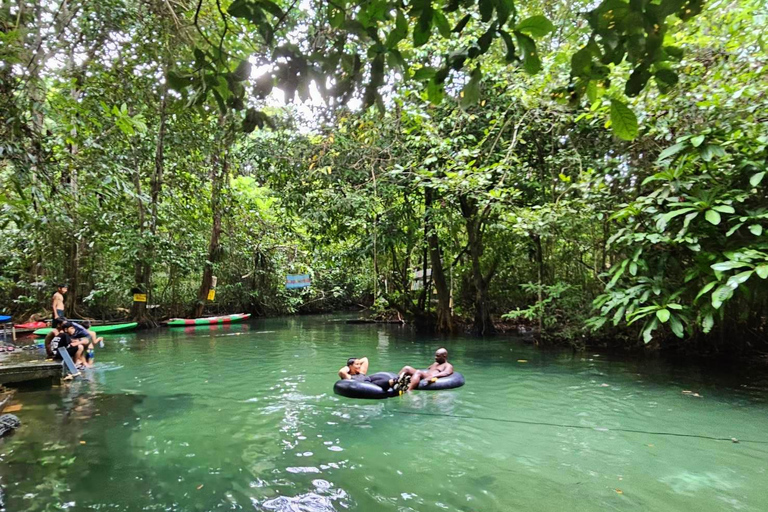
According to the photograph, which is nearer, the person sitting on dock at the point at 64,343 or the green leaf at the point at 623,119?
the green leaf at the point at 623,119

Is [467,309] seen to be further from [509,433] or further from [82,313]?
[82,313]

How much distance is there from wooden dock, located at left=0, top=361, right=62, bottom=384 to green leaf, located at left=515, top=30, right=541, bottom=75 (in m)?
8.77

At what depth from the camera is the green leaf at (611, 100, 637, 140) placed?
1787 millimetres

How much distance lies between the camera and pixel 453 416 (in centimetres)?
601

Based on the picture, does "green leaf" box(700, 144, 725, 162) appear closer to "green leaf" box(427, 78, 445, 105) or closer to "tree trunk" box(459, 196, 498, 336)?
"green leaf" box(427, 78, 445, 105)

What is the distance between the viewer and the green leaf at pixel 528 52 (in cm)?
172

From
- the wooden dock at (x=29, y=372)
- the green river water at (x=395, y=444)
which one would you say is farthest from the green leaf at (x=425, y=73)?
the wooden dock at (x=29, y=372)

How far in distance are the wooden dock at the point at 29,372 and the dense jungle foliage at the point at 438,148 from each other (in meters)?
2.41

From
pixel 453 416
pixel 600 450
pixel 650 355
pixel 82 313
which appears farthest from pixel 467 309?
pixel 82 313

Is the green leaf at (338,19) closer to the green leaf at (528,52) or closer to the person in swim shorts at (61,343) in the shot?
the green leaf at (528,52)

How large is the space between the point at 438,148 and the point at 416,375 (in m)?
4.64

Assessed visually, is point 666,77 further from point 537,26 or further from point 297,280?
point 297,280

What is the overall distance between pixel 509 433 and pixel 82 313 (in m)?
17.6

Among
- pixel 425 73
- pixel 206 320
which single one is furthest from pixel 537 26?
pixel 206 320
